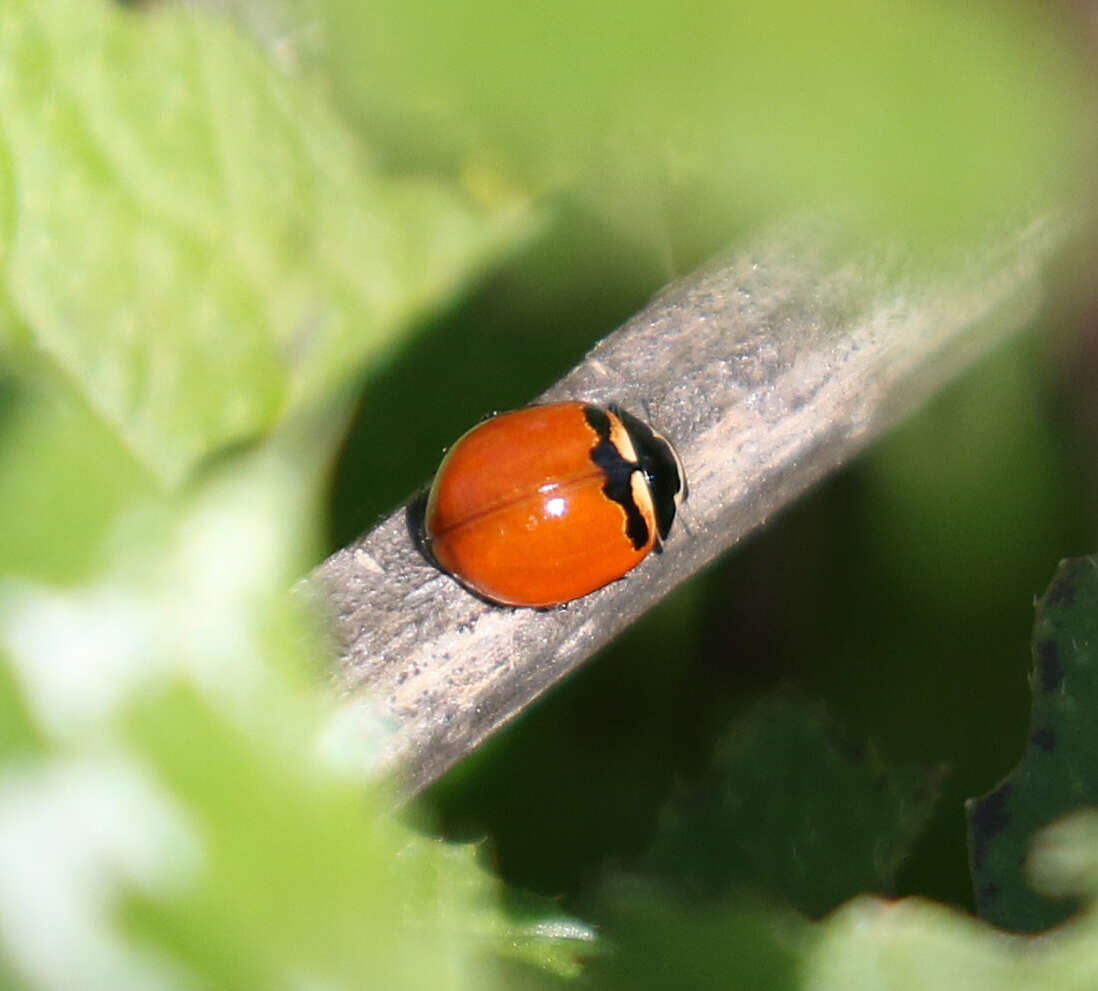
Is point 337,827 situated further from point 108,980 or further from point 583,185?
point 583,185

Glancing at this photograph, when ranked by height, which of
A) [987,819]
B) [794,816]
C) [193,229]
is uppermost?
[193,229]

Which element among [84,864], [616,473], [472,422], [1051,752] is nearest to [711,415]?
[616,473]

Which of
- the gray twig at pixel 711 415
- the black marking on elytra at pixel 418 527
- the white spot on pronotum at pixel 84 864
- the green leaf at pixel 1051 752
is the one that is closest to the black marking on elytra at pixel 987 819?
the green leaf at pixel 1051 752

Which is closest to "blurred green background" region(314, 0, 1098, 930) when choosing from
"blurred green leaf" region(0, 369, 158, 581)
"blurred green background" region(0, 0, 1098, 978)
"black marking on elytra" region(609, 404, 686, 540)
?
"blurred green background" region(0, 0, 1098, 978)

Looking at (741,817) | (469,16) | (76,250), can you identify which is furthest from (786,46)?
(76,250)

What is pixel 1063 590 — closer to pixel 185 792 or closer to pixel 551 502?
pixel 551 502

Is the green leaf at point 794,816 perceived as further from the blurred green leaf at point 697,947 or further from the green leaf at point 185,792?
the green leaf at point 185,792
